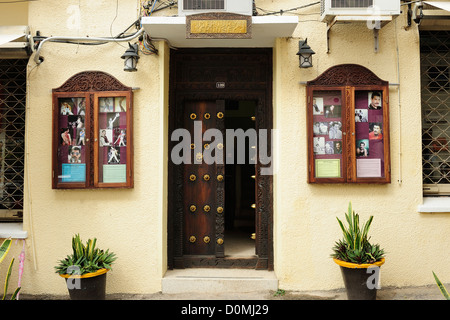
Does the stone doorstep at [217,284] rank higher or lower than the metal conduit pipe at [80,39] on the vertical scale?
lower

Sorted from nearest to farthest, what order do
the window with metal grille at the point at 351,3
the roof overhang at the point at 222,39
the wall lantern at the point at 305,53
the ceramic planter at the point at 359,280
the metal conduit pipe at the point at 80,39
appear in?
the ceramic planter at the point at 359,280
the roof overhang at the point at 222,39
the window with metal grille at the point at 351,3
the wall lantern at the point at 305,53
the metal conduit pipe at the point at 80,39

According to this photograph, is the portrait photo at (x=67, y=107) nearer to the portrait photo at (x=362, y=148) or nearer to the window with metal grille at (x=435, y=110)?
the portrait photo at (x=362, y=148)

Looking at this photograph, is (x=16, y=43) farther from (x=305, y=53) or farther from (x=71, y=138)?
(x=305, y=53)

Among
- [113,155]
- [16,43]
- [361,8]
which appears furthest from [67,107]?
[361,8]

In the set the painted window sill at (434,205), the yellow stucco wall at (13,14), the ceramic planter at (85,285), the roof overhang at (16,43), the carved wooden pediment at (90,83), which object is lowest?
the ceramic planter at (85,285)

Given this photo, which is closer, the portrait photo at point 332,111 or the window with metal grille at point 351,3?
the window with metal grille at point 351,3

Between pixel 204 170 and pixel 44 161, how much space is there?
7.64ft

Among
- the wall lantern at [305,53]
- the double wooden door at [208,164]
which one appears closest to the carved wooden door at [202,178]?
the double wooden door at [208,164]

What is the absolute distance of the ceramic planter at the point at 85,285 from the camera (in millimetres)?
4430

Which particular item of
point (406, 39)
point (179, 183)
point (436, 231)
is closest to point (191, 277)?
point (179, 183)

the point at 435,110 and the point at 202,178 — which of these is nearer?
the point at 435,110

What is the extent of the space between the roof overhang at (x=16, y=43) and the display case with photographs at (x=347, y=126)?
13.0ft

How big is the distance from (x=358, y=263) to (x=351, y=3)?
3378mm

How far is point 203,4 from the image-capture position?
4738 millimetres
